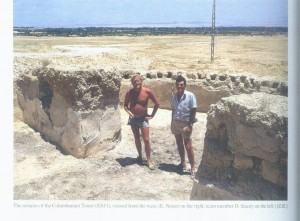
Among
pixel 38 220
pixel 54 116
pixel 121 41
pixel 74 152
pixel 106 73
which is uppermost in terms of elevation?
pixel 121 41

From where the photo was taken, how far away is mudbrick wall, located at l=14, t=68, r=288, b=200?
3.55 m

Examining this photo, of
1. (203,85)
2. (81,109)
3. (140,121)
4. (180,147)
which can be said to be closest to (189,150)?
(180,147)

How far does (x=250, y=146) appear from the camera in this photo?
3.57 meters

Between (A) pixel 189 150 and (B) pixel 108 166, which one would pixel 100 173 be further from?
(A) pixel 189 150

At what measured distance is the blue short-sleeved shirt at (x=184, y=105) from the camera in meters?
4.59

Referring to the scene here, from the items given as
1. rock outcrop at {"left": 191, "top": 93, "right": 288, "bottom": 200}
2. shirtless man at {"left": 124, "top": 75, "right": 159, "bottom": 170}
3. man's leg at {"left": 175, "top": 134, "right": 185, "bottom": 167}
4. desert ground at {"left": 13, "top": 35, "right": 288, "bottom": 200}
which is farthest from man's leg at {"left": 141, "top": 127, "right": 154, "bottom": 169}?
rock outcrop at {"left": 191, "top": 93, "right": 288, "bottom": 200}

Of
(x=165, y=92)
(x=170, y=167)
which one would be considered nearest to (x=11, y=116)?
(x=170, y=167)

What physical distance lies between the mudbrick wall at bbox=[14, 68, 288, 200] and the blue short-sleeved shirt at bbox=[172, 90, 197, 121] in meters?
0.73

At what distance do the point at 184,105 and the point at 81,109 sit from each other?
4.96 ft

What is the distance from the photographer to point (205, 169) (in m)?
3.81

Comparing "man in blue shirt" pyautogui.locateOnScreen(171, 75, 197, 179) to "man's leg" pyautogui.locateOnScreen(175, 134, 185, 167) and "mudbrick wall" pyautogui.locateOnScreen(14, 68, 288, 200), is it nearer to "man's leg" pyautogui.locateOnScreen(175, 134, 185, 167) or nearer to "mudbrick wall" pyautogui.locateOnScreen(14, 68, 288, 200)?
"man's leg" pyautogui.locateOnScreen(175, 134, 185, 167)

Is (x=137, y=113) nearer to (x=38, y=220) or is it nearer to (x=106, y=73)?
(x=106, y=73)

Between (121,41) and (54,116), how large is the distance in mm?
11882

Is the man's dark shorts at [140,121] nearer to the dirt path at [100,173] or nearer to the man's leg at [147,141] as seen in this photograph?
the man's leg at [147,141]
